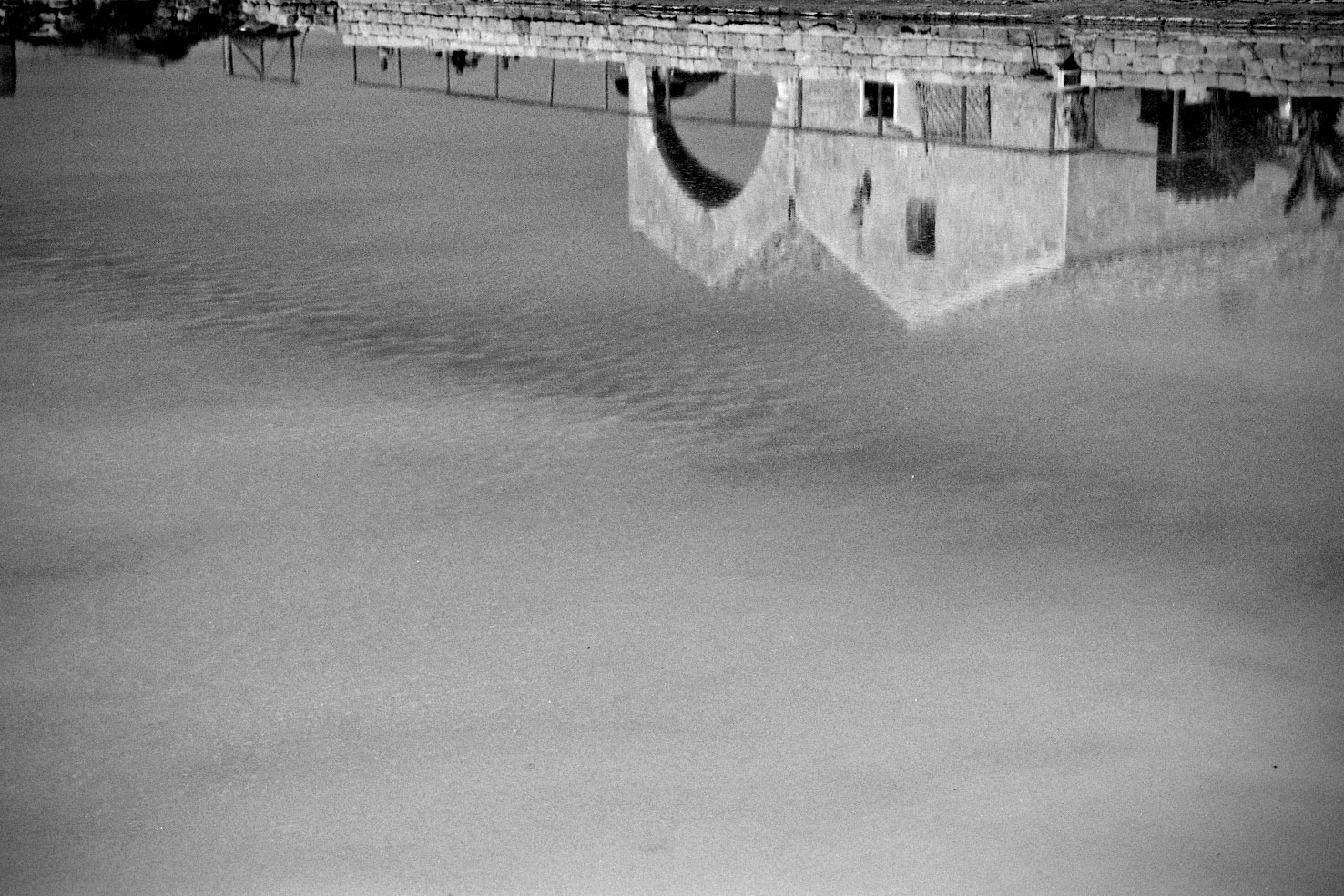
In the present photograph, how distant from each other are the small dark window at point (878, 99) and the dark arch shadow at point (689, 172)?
7.86 ft

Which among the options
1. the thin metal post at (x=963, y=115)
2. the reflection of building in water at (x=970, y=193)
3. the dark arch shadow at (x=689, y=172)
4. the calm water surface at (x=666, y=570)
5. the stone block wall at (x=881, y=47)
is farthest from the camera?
the stone block wall at (x=881, y=47)

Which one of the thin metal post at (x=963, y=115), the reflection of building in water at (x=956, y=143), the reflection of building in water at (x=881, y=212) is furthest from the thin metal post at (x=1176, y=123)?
the thin metal post at (x=963, y=115)

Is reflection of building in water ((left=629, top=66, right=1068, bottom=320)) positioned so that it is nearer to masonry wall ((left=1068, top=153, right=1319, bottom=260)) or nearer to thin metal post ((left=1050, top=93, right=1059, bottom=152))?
masonry wall ((left=1068, top=153, right=1319, bottom=260))

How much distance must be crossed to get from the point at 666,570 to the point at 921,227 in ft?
27.3

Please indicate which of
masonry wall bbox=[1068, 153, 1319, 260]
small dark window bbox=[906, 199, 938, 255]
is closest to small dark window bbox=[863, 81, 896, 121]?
masonry wall bbox=[1068, 153, 1319, 260]

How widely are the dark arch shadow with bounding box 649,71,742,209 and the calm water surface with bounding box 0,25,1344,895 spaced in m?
2.16

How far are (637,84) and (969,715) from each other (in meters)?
19.3

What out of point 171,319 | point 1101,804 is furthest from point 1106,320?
point 1101,804

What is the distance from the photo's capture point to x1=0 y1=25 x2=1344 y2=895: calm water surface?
5.73 m

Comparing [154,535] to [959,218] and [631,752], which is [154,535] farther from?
[959,218]

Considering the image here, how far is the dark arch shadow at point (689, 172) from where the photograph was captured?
16.7 metres

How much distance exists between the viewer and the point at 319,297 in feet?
42.1

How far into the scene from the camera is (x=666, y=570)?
787 cm

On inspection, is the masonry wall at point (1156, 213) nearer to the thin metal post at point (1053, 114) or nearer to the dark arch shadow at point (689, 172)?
the thin metal post at point (1053, 114)
